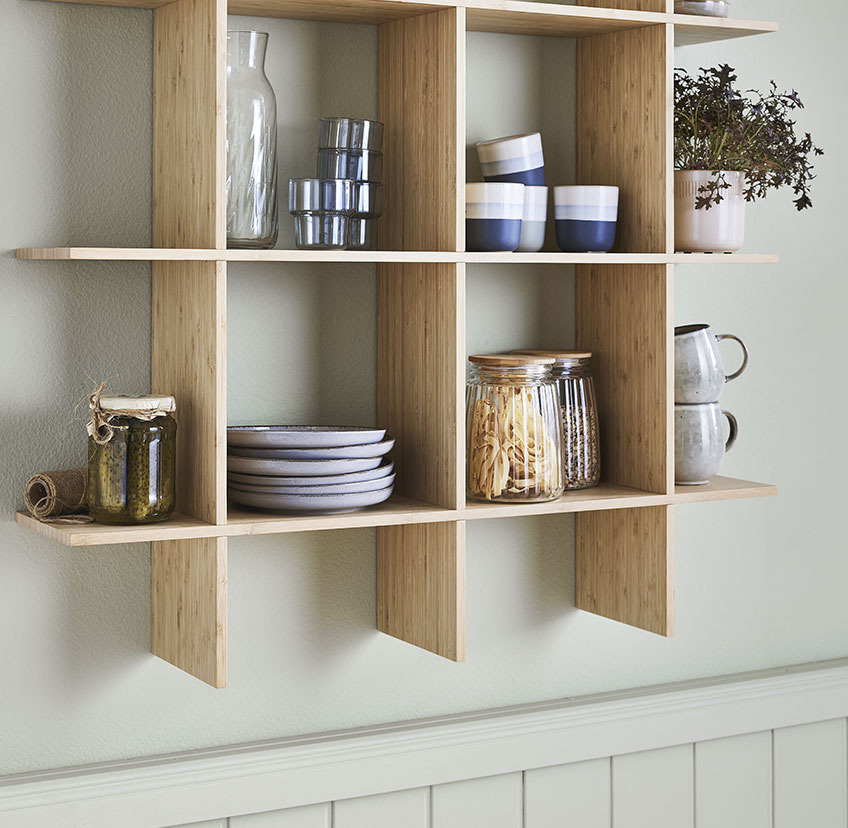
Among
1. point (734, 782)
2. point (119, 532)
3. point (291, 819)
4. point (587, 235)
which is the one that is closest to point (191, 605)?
point (119, 532)

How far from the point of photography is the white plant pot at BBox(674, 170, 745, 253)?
174 cm

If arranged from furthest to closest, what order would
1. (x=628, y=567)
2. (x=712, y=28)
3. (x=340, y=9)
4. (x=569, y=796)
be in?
(x=569, y=796) < (x=628, y=567) < (x=712, y=28) < (x=340, y=9)

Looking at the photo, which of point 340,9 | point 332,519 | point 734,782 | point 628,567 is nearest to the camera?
point 332,519

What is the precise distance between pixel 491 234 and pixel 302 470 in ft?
1.37

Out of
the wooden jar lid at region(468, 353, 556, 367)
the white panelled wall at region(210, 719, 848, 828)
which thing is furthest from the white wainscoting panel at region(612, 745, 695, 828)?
the wooden jar lid at region(468, 353, 556, 367)

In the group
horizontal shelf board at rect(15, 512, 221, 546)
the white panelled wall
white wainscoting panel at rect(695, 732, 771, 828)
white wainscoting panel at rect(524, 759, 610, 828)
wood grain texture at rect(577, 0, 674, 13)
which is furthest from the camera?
white wainscoting panel at rect(695, 732, 771, 828)

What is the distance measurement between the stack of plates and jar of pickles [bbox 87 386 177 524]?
12 cm

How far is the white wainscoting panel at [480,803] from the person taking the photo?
184 centimetres

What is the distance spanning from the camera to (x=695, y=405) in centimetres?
179

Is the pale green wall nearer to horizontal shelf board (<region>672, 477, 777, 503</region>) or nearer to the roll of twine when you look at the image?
the roll of twine

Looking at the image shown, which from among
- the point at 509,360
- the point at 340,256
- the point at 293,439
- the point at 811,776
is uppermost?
the point at 340,256

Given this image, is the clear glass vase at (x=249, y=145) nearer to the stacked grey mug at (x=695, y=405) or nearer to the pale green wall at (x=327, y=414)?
the pale green wall at (x=327, y=414)

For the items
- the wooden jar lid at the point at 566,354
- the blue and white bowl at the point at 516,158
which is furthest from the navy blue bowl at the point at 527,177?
the wooden jar lid at the point at 566,354

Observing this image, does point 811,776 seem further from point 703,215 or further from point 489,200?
point 489,200
